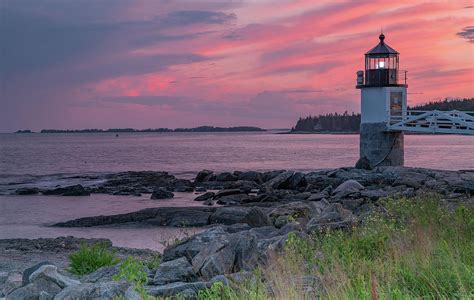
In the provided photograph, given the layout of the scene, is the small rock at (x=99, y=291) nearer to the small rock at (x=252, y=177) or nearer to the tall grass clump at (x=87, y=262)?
the tall grass clump at (x=87, y=262)

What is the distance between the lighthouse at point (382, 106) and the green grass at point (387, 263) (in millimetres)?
23591

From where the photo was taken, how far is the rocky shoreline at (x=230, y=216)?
24.2 feet

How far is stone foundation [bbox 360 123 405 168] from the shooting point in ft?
106

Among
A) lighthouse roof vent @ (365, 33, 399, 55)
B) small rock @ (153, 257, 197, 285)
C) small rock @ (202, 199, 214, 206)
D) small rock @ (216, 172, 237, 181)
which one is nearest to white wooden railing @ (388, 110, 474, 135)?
lighthouse roof vent @ (365, 33, 399, 55)

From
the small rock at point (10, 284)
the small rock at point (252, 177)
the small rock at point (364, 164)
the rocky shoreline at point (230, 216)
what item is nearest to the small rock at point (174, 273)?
the rocky shoreline at point (230, 216)

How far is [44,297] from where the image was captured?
22.2ft

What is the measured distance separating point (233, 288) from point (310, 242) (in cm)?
205

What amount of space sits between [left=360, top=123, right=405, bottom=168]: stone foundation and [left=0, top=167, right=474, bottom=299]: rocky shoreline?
7.72 feet

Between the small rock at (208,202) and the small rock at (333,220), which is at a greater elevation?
the small rock at (333,220)

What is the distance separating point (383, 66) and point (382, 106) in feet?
7.46

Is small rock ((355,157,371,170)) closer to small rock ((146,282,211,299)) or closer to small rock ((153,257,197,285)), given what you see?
small rock ((153,257,197,285))

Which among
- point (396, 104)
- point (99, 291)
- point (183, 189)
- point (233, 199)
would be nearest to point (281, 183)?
point (233, 199)

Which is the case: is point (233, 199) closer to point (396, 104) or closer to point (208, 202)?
point (208, 202)

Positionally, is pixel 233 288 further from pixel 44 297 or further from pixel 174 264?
pixel 44 297
